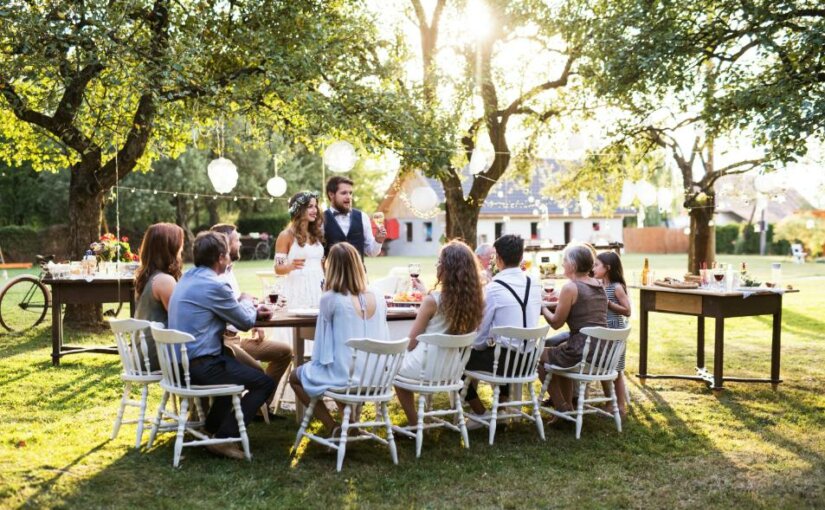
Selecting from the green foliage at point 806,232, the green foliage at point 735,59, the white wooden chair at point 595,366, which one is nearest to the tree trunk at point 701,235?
the green foliage at point 735,59

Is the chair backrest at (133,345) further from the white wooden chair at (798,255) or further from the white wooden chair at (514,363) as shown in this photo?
the white wooden chair at (798,255)

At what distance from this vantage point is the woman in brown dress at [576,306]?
5.36 metres

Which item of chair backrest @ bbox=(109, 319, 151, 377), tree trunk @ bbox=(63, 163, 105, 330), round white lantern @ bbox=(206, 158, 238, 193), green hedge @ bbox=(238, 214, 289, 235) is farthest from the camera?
green hedge @ bbox=(238, 214, 289, 235)

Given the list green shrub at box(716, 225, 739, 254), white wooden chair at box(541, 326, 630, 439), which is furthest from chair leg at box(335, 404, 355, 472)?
green shrub at box(716, 225, 739, 254)

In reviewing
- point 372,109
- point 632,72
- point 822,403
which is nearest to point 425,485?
point 822,403

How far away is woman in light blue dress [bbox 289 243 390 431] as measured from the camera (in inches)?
178

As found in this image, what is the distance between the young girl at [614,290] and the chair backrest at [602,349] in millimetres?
601

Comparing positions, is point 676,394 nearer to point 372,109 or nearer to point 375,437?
point 375,437

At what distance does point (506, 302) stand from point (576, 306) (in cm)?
55

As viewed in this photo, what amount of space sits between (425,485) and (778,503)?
1793 mm

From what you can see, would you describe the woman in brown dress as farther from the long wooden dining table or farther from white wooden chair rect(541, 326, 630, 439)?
the long wooden dining table

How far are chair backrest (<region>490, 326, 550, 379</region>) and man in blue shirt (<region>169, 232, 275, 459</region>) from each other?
4.77 ft

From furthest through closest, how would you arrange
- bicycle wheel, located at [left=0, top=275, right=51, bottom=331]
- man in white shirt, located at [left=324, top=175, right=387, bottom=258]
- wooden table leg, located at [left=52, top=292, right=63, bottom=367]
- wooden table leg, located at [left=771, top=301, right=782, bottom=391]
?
bicycle wheel, located at [left=0, top=275, right=51, bottom=331] → wooden table leg, located at [left=52, top=292, right=63, bottom=367] → wooden table leg, located at [left=771, top=301, right=782, bottom=391] → man in white shirt, located at [left=324, top=175, right=387, bottom=258]

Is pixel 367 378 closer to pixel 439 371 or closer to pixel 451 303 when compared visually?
pixel 439 371
